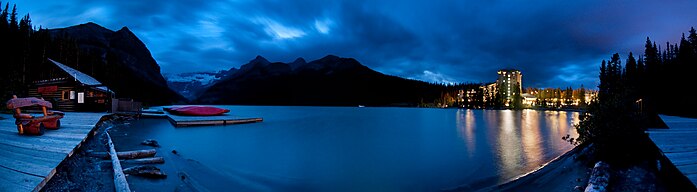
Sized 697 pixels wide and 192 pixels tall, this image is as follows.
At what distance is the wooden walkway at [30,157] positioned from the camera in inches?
247

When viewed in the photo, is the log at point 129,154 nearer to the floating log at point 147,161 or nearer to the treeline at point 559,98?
the floating log at point 147,161

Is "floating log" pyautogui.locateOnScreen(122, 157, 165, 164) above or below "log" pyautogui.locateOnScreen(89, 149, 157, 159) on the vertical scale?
below

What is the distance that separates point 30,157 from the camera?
8320 millimetres

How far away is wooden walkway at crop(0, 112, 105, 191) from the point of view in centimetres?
627

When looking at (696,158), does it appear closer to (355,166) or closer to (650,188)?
(650,188)

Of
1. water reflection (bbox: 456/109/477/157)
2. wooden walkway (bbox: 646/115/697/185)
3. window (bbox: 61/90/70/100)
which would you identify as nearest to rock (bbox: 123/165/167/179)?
wooden walkway (bbox: 646/115/697/185)

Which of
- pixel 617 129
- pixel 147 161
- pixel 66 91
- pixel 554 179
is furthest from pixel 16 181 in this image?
pixel 66 91

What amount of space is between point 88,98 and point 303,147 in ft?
98.4

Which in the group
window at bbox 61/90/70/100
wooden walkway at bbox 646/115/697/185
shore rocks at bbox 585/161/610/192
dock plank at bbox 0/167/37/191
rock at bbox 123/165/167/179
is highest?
window at bbox 61/90/70/100

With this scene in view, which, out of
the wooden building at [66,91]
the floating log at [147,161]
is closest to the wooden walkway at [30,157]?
the floating log at [147,161]

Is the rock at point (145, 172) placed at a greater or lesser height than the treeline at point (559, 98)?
lesser

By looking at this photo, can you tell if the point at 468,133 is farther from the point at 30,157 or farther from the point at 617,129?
the point at 30,157

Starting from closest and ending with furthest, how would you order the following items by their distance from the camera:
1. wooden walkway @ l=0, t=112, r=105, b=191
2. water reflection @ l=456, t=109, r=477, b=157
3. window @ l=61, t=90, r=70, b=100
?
1. wooden walkway @ l=0, t=112, r=105, b=191
2. water reflection @ l=456, t=109, r=477, b=157
3. window @ l=61, t=90, r=70, b=100

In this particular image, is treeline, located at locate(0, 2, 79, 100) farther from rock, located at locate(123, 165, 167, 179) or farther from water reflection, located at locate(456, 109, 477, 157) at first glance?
water reflection, located at locate(456, 109, 477, 157)
